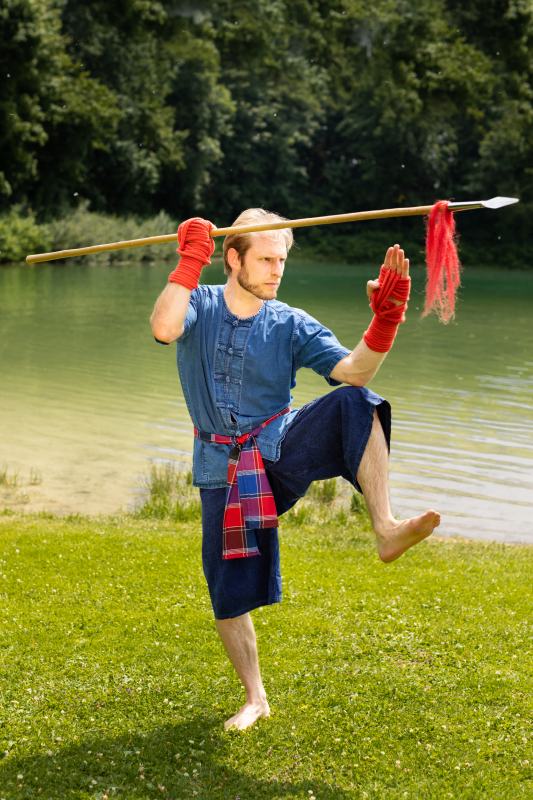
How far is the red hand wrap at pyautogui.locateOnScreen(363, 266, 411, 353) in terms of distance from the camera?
4.50m

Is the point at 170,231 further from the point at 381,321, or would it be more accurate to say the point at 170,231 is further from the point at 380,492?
the point at 380,492

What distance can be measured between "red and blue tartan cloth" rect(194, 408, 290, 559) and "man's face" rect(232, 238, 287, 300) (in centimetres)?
64

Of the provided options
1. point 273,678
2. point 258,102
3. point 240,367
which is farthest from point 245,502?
point 258,102

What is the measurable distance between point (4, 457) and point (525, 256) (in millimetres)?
41309

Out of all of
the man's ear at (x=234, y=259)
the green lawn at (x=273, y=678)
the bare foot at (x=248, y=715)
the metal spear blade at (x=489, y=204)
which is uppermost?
the metal spear blade at (x=489, y=204)

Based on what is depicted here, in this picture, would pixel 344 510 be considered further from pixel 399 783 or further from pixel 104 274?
pixel 104 274

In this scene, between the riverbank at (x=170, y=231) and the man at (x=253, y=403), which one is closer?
the man at (x=253, y=403)

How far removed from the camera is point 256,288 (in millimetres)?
4676

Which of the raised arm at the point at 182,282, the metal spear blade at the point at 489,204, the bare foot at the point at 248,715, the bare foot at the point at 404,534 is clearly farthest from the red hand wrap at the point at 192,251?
the bare foot at the point at 248,715

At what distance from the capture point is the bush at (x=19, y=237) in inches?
1458

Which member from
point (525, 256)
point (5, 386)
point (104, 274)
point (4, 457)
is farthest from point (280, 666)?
point (525, 256)

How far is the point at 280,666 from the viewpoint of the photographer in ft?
17.8

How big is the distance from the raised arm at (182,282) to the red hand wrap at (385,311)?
0.71 metres

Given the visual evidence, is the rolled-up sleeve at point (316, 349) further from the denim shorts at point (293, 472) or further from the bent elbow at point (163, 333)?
the bent elbow at point (163, 333)
